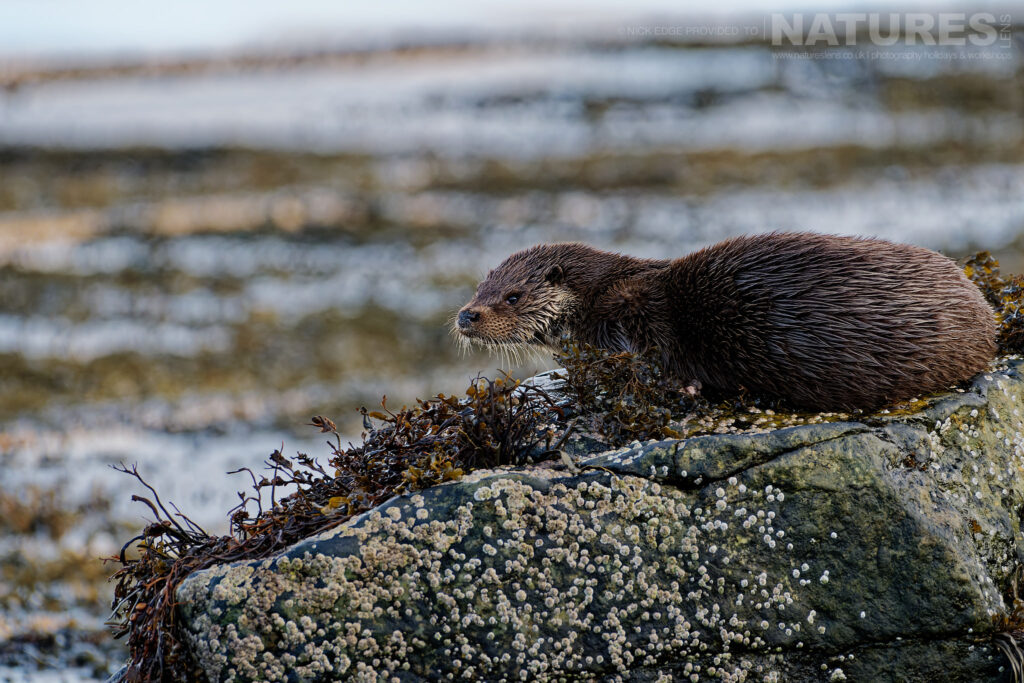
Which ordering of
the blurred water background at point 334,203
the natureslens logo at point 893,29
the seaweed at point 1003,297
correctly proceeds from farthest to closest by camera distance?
the natureslens logo at point 893,29 < the blurred water background at point 334,203 < the seaweed at point 1003,297

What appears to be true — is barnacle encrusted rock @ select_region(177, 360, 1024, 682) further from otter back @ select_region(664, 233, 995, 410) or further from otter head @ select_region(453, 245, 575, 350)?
otter head @ select_region(453, 245, 575, 350)

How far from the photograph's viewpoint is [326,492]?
580cm

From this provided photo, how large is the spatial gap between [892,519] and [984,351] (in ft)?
5.77

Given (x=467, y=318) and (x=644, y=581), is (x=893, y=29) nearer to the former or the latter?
(x=467, y=318)

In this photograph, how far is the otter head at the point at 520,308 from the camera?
7320mm

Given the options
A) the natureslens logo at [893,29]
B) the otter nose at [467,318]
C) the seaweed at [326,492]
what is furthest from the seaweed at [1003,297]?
the natureslens logo at [893,29]

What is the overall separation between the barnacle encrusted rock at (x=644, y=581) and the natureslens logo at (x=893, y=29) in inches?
1312

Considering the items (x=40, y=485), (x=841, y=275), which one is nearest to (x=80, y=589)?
(x=40, y=485)

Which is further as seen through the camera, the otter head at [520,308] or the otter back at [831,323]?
the otter head at [520,308]

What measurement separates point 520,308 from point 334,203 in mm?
21320

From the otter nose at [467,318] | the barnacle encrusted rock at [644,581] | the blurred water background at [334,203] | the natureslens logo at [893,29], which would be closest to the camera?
the barnacle encrusted rock at [644,581]

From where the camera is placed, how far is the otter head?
24.0ft

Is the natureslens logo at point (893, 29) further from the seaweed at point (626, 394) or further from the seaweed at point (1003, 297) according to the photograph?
the seaweed at point (626, 394)

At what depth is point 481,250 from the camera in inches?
975
